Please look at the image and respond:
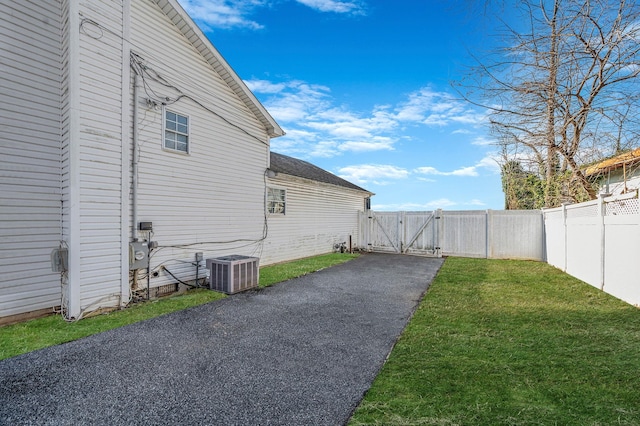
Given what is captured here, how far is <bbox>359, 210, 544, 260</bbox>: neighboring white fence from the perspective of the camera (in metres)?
11.3

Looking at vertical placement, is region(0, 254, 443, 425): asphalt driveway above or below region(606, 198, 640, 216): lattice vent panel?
below

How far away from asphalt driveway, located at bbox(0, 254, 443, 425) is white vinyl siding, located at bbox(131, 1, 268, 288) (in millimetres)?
2102

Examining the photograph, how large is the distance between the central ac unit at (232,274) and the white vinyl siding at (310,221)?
2.51 m

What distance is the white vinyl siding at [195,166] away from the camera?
6031 millimetres

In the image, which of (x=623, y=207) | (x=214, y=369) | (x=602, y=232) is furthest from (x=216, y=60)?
(x=602, y=232)

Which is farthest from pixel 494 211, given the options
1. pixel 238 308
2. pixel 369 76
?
pixel 238 308

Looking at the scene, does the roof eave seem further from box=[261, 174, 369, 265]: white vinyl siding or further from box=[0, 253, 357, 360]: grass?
box=[0, 253, 357, 360]: grass

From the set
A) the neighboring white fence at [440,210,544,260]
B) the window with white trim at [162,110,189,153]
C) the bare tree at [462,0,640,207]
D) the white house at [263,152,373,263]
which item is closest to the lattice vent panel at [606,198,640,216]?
the bare tree at [462,0,640,207]

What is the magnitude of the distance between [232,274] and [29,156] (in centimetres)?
394

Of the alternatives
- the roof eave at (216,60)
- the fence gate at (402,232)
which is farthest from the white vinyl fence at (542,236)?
the roof eave at (216,60)

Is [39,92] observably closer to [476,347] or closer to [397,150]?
[476,347]

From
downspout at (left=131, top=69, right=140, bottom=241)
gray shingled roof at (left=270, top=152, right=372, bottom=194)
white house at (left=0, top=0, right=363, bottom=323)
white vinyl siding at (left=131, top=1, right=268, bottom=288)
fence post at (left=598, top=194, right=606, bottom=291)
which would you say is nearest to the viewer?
white house at (left=0, top=0, right=363, bottom=323)

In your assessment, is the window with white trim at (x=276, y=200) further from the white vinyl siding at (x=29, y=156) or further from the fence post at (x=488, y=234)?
the fence post at (x=488, y=234)

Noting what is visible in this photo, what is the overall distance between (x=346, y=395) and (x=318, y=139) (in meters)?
13.2
